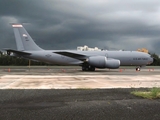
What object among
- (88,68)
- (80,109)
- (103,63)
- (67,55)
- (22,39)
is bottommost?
(80,109)

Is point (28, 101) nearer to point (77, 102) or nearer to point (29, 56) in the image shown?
point (77, 102)

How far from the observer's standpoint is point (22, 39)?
108 ft

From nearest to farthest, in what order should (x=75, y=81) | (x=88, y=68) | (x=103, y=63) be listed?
(x=75, y=81)
(x=103, y=63)
(x=88, y=68)

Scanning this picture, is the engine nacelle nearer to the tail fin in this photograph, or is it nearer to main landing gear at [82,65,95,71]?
main landing gear at [82,65,95,71]

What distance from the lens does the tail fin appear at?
33062mm

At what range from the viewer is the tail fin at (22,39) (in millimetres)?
33062

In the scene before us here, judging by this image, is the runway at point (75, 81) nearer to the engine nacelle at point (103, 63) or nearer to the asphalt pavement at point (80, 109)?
the asphalt pavement at point (80, 109)

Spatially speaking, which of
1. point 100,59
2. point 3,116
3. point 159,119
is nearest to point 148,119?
point 159,119

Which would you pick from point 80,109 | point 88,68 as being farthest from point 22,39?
point 80,109

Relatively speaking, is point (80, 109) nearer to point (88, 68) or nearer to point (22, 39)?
point (88, 68)

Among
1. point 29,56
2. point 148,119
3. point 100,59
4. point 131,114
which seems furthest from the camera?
point 29,56

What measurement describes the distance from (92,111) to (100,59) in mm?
22594

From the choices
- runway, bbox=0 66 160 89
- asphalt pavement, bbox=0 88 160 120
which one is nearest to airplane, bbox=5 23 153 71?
runway, bbox=0 66 160 89

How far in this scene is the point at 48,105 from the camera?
605cm
